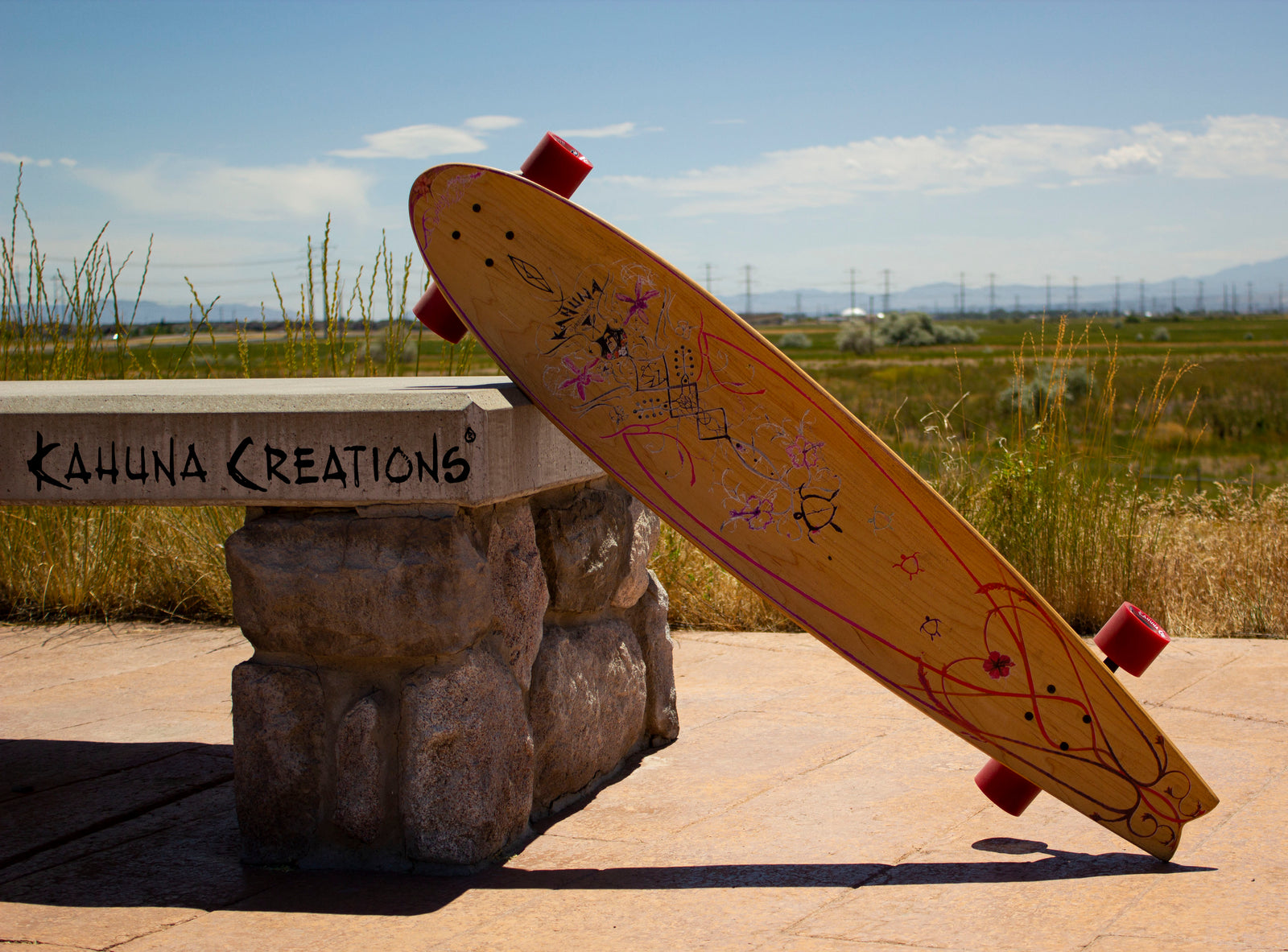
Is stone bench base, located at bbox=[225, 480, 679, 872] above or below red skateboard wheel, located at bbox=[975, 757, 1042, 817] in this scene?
above

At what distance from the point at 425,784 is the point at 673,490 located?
2.37 feet

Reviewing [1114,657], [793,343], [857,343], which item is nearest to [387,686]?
[1114,657]

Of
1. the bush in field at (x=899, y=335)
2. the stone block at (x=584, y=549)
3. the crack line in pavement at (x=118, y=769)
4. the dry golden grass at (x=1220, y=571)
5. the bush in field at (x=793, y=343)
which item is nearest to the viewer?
the stone block at (x=584, y=549)

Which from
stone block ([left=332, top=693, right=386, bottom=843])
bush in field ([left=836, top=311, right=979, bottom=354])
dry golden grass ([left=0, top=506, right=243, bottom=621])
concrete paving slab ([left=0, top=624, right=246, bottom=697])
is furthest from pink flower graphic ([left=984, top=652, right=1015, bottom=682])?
bush in field ([left=836, top=311, right=979, bottom=354])

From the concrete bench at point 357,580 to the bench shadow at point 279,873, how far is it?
0.27 ft

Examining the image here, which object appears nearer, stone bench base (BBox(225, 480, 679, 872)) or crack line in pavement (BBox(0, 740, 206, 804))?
stone bench base (BBox(225, 480, 679, 872))

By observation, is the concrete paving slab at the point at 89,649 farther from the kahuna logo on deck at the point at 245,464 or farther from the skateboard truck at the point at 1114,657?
the skateboard truck at the point at 1114,657

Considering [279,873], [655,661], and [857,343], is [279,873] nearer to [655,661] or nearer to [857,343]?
[655,661]

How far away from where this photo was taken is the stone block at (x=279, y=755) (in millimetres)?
2211

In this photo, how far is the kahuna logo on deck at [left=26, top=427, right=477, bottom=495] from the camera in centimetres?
207

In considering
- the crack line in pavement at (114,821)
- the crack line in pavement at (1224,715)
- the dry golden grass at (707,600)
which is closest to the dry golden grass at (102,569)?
the dry golden grass at (707,600)

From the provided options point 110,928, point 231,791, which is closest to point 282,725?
point 110,928

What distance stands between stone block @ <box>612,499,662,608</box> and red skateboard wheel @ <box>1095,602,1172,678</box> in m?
1.04

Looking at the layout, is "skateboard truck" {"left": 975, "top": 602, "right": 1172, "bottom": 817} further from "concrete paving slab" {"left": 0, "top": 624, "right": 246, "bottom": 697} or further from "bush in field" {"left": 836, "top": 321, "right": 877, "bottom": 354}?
"bush in field" {"left": 836, "top": 321, "right": 877, "bottom": 354}
